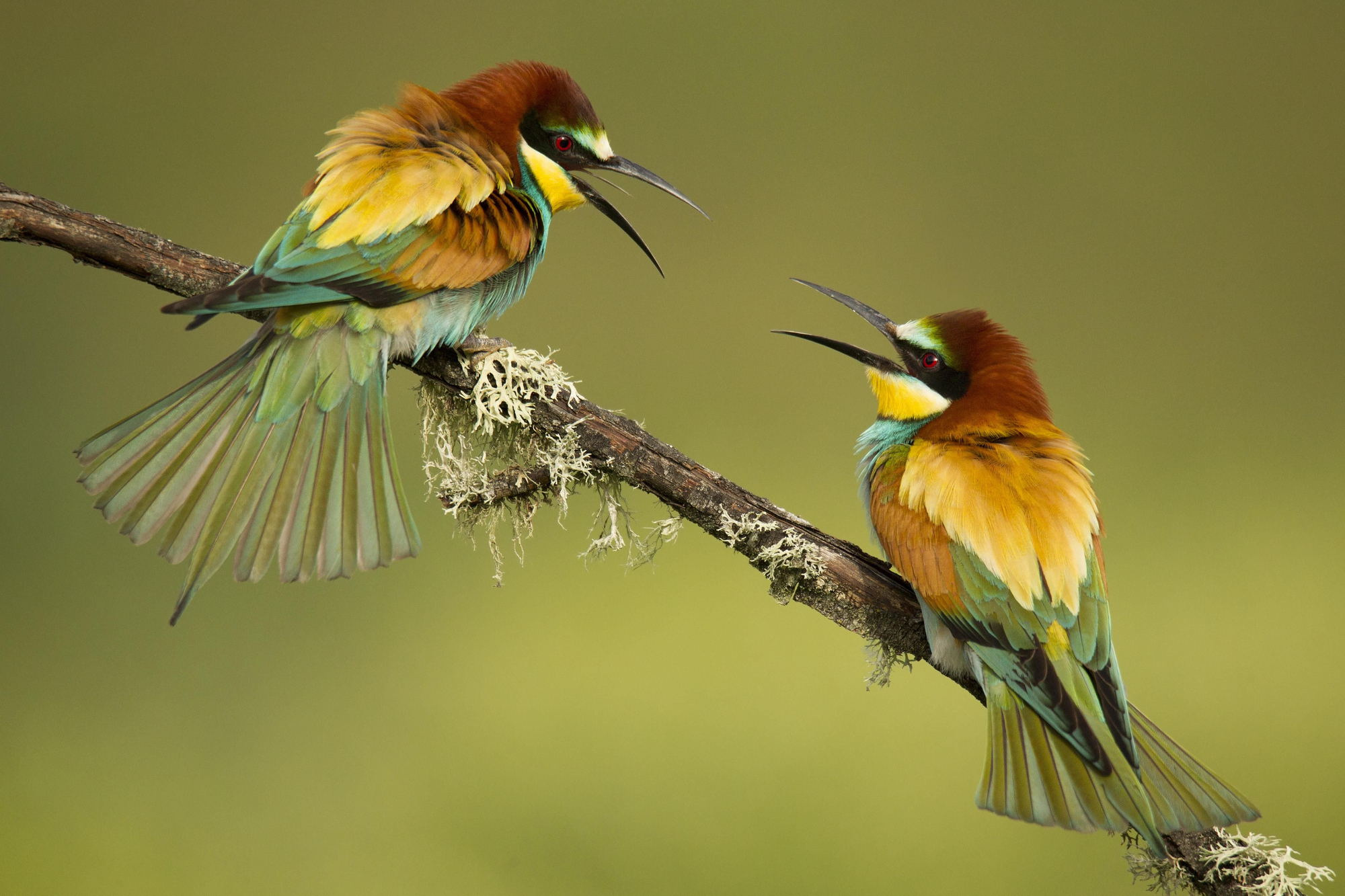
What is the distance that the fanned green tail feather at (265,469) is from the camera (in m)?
1.21

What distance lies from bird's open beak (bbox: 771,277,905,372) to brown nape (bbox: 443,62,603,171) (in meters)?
0.41

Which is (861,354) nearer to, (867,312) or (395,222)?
(867,312)

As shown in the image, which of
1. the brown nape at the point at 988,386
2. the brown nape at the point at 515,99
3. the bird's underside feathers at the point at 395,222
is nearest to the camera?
the bird's underside feathers at the point at 395,222

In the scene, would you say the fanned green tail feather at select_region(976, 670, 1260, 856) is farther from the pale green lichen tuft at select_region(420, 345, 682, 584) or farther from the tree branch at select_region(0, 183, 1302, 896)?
the pale green lichen tuft at select_region(420, 345, 682, 584)

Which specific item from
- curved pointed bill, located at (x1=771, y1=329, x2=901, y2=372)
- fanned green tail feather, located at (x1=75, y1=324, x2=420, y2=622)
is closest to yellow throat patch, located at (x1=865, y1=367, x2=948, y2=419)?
curved pointed bill, located at (x1=771, y1=329, x2=901, y2=372)

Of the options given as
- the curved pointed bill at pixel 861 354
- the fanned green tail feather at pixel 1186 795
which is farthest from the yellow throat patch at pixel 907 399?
the fanned green tail feather at pixel 1186 795

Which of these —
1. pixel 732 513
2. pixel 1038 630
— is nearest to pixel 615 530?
pixel 732 513

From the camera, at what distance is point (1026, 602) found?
1.19 meters

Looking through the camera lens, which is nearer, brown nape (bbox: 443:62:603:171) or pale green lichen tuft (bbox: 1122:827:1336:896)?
pale green lichen tuft (bbox: 1122:827:1336:896)

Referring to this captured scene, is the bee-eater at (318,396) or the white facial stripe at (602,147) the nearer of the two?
the bee-eater at (318,396)

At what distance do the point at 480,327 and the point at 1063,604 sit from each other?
863 mm

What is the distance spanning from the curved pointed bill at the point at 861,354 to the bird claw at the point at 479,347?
394 mm

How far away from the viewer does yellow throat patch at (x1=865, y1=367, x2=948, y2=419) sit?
56.5 inches

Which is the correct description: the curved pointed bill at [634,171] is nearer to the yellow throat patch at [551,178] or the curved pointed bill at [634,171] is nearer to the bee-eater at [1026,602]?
the yellow throat patch at [551,178]
